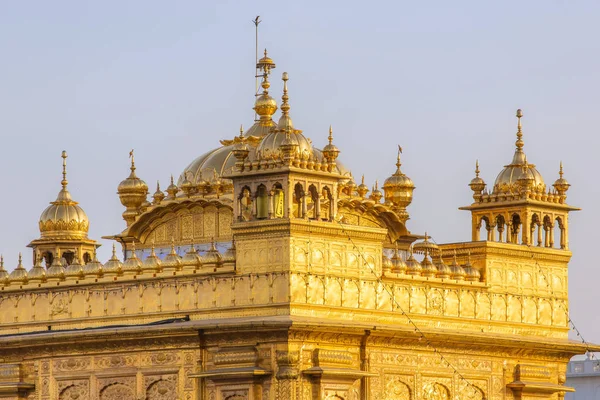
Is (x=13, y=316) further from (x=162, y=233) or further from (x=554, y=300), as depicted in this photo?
(x=554, y=300)

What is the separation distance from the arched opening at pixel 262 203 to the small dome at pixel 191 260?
1589mm

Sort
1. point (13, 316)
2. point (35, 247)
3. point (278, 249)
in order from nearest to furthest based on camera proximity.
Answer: point (278, 249) → point (13, 316) → point (35, 247)

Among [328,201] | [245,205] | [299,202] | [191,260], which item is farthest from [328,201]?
[191,260]

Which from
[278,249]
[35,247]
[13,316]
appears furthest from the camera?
[35,247]

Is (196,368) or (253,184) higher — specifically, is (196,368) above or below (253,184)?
below

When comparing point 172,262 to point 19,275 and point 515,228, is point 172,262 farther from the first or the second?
point 515,228

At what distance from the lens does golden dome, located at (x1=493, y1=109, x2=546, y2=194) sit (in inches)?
1928

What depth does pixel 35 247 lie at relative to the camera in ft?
177

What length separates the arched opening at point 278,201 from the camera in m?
43.6

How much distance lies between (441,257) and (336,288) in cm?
482

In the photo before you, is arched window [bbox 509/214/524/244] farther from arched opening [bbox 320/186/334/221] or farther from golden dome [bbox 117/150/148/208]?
golden dome [bbox 117/150/148/208]

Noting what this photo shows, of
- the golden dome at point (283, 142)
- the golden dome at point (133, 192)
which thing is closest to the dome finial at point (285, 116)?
the golden dome at point (283, 142)

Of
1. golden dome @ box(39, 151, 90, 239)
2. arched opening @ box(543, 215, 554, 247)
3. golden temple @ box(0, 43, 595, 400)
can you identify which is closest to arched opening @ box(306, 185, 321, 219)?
golden temple @ box(0, 43, 595, 400)

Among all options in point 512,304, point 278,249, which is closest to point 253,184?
point 278,249
